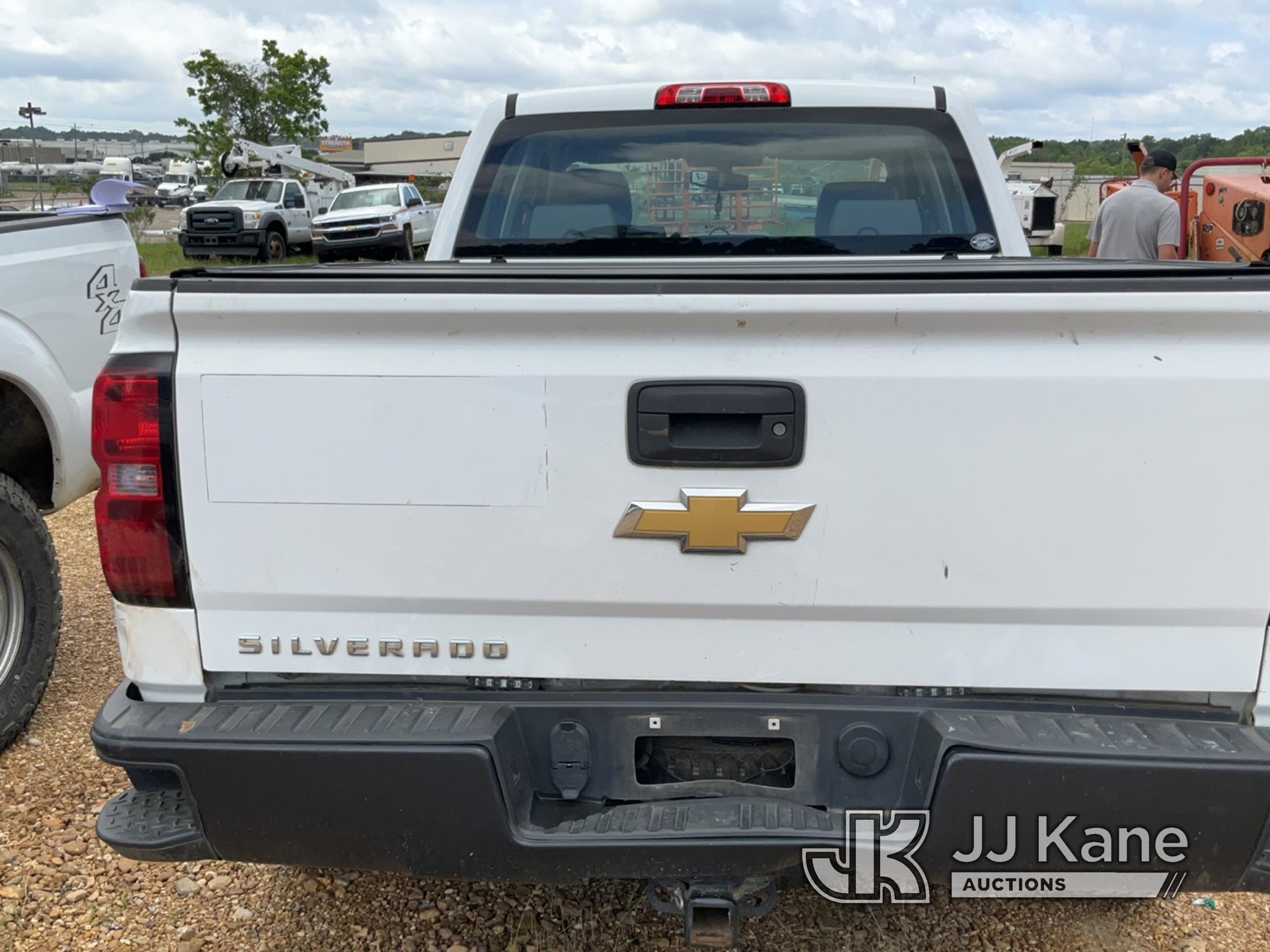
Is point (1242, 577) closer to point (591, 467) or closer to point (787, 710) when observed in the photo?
point (787, 710)

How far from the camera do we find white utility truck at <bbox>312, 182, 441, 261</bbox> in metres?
24.2

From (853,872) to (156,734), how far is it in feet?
4.39

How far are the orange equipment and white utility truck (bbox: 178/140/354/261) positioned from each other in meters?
19.1

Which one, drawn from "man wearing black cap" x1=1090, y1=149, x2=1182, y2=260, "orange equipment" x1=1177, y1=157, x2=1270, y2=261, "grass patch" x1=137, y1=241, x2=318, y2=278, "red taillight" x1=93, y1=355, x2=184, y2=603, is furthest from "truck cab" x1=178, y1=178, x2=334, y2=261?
"red taillight" x1=93, y1=355, x2=184, y2=603

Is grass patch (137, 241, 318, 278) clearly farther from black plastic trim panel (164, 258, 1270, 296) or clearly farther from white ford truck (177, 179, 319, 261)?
black plastic trim panel (164, 258, 1270, 296)

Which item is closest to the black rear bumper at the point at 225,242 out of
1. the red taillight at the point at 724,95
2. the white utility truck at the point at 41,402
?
the white utility truck at the point at 41,402

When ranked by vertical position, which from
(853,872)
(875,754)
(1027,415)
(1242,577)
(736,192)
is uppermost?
(736,192)

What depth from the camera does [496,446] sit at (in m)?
1.98

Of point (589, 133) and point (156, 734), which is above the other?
point (589, 133)

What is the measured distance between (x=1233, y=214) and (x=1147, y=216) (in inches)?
103

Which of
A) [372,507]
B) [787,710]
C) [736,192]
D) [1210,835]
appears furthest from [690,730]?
[736,192]

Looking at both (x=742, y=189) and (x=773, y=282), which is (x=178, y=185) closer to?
(x=742, y=189)

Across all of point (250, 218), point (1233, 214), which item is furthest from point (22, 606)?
point (250, 218)

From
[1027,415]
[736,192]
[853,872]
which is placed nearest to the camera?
[1027,415]
